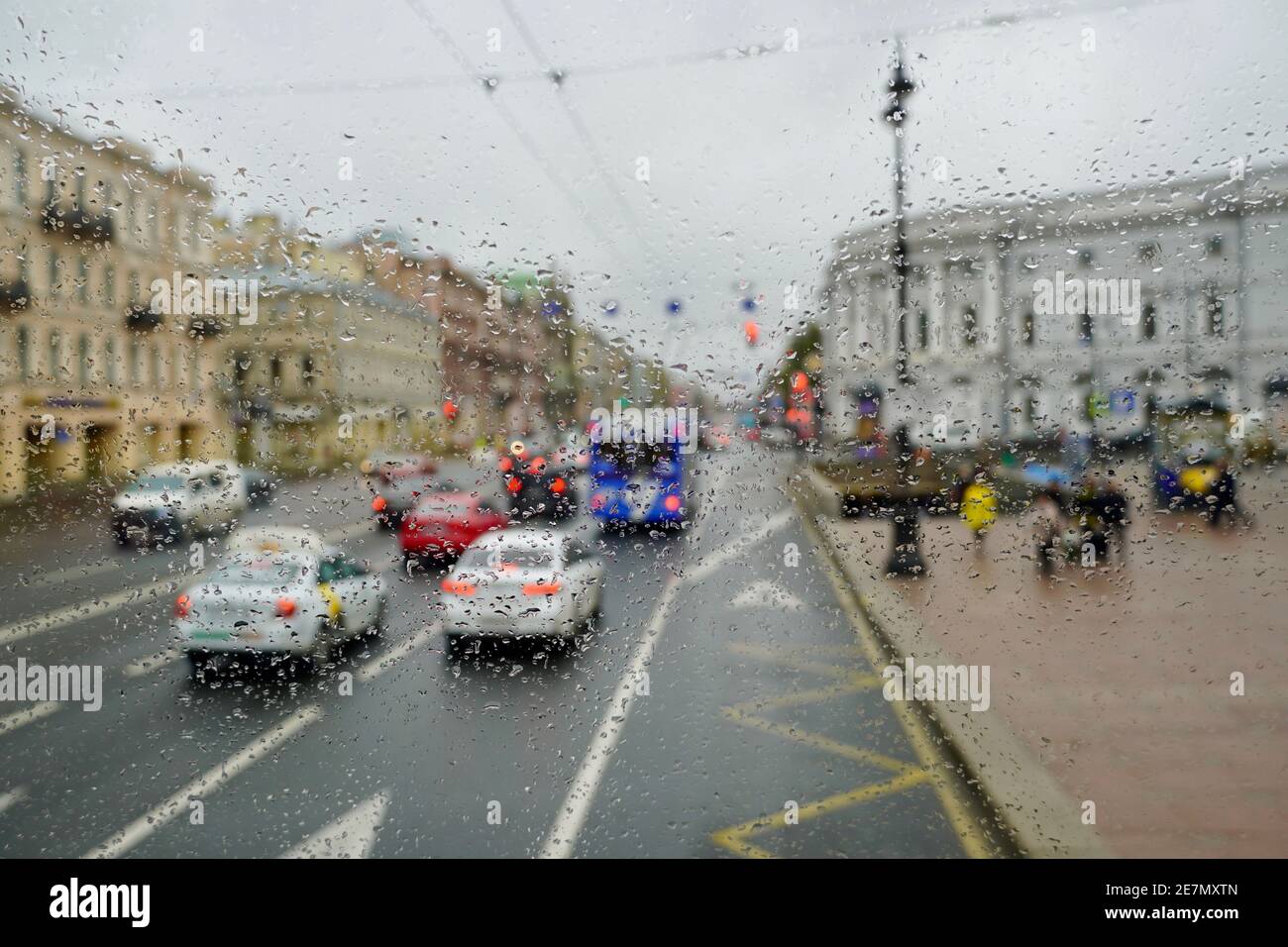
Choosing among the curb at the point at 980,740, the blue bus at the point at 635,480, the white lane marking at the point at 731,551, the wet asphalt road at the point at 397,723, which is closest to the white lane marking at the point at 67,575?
the wet asphalt road at the point at 397,723

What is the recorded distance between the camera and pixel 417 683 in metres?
2.70

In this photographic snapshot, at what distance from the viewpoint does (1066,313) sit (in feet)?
8.75

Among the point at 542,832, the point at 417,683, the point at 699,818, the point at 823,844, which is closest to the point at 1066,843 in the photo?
the point at 823,844

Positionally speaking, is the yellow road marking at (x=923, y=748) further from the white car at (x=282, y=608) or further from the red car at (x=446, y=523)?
the white car at (x=282, y=608)

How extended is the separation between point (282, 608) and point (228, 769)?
0.58 m

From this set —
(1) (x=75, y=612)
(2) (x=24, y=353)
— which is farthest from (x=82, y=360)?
(1) (x=75, y=612)

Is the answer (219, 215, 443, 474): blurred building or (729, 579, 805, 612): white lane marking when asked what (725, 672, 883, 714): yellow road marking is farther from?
(219, 215, 443, 474): blurred building

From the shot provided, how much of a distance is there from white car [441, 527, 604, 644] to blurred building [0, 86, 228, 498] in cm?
92

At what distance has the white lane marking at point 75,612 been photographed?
2650 mm

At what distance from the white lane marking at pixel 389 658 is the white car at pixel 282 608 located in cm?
10

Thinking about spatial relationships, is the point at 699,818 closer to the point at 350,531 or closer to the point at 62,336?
the point at 350,531

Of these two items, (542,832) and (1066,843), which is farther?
(542,832)

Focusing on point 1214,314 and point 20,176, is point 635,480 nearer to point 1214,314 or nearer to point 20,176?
point 1214,314

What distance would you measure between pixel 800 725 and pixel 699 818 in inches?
23.1
